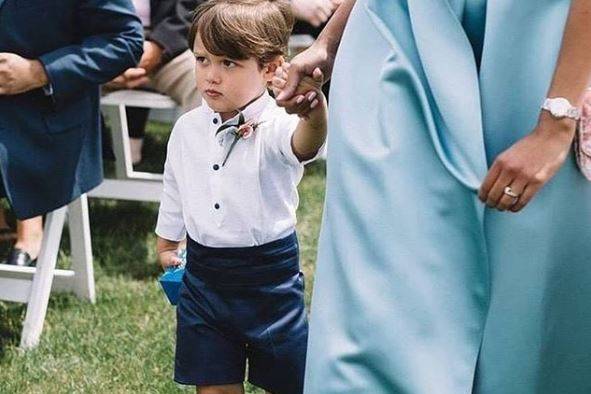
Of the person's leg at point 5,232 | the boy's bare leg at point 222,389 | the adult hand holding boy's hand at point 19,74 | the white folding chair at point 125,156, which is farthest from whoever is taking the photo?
the white folding chair at point 125,156

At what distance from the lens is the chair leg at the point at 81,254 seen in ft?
18.0

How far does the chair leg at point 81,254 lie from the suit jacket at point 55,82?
600 millimetres

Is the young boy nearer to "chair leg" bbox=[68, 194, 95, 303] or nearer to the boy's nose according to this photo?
the boy's nose

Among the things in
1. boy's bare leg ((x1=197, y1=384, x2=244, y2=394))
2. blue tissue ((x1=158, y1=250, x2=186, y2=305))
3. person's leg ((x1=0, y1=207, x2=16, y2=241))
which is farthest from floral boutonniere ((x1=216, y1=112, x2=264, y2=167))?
person's leg ((x1=0, y1=207, x2=16, y2=241))

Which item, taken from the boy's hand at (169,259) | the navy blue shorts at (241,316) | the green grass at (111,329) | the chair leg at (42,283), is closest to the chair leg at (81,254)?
the green grass at (111,329)

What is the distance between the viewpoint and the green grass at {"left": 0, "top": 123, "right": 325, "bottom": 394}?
15.0 feet

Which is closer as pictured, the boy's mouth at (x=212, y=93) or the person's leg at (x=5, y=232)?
the boy's mouth at (x=212, y=93)

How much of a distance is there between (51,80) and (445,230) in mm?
2326

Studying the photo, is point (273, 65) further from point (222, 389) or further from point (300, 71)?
point (222, 389)

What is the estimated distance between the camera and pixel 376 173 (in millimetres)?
2627

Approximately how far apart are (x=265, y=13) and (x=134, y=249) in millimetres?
2861

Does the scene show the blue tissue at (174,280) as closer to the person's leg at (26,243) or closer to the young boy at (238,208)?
the young boy at (238,208)

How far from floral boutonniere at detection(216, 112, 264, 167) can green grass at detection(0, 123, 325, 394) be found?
1199 millimetres

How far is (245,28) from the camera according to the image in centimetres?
347
